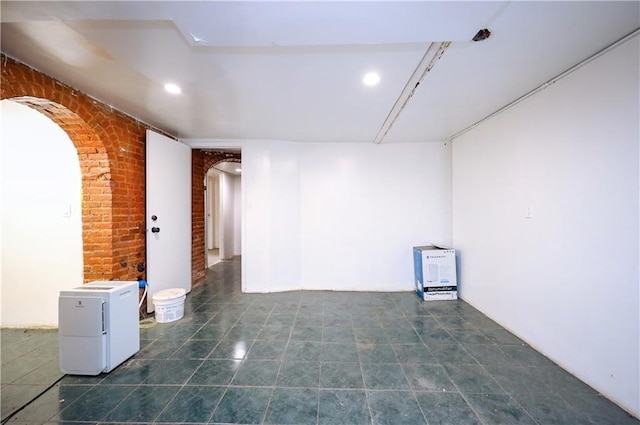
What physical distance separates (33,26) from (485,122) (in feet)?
12.7

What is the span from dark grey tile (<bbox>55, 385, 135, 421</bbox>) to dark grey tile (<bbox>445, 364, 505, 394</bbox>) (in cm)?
231

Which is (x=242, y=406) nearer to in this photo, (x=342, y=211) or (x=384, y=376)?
(x=384, y=376)

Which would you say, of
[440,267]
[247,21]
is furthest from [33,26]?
[440,267]

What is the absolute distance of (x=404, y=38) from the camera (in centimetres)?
140

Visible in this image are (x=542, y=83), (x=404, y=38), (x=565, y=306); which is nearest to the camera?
(x=404, y=38)

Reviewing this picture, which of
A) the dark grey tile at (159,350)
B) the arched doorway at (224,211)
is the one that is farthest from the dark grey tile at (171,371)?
the arched doorway at (224,211)

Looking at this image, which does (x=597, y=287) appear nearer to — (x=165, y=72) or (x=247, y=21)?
(x=247, y=21)

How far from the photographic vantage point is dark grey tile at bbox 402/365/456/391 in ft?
5.74

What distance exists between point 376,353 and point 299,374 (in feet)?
2.31

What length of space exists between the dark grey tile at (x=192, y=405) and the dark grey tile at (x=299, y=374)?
0.43 metres

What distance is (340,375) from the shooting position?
188 centimetres

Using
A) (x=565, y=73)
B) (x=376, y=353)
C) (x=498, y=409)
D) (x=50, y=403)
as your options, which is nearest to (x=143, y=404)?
(x=50, y=403)

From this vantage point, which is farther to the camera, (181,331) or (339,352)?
(181,331)

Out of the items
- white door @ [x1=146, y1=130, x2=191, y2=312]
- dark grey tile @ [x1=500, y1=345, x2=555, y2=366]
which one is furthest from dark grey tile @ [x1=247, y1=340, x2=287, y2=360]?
dark grey tile @ [x1=500, y1=345, x2=555, y2=366]
